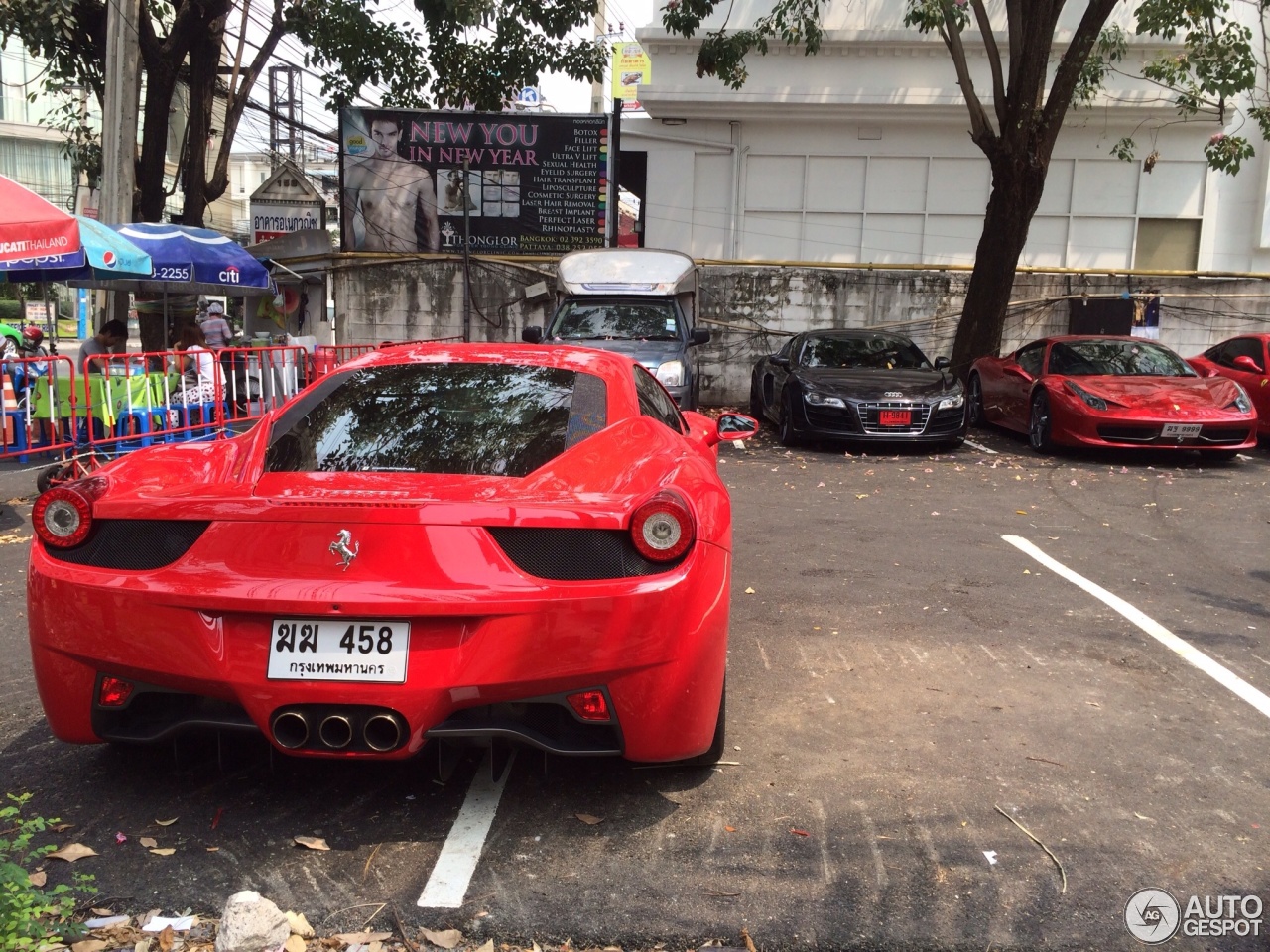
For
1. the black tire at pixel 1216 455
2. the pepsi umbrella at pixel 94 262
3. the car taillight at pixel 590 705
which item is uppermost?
the pepsi umbrella at pixel 94 262

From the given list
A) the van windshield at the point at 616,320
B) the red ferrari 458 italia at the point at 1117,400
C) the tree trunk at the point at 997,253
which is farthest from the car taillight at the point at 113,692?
the tree trunk at the point at 997,253

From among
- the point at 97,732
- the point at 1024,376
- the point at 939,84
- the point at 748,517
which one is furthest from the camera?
the point at 939,84

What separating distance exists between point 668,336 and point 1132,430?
5072 millimetres

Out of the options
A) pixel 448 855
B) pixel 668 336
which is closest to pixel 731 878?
pixel 448 855

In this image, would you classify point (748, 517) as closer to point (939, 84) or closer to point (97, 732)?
point (97, 732)

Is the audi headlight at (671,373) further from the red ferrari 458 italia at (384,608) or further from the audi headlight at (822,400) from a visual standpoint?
the red ferrari 458 italia at (384,608)

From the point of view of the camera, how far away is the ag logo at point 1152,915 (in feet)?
8.52

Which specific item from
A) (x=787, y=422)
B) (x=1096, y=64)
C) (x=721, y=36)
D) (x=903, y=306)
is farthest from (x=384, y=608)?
(x=1096, y=64)

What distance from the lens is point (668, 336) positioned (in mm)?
12352

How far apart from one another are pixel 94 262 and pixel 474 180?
31.6 ft

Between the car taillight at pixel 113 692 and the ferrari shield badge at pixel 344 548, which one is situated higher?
the ferrari shield badge at pixel 344 548

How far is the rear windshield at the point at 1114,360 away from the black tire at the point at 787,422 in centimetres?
296

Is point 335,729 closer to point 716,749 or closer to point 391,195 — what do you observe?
point 716,749

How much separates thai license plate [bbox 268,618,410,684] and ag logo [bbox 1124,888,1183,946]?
196 cm
